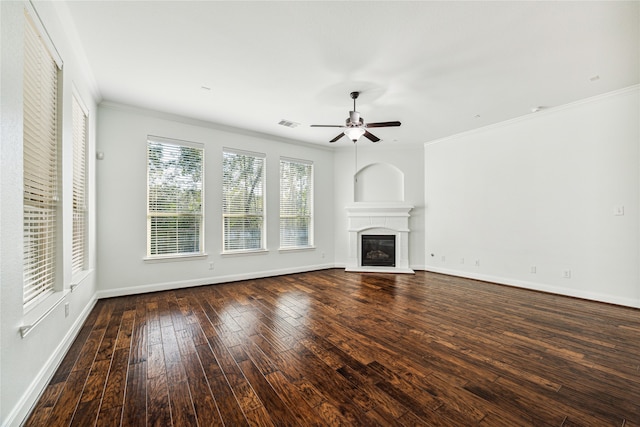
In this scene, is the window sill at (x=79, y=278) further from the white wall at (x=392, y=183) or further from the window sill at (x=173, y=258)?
the white wall at (x=392, y=183)

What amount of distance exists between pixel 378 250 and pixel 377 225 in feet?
2.03

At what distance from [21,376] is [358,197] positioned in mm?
5875

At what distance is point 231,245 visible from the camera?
5062 mm

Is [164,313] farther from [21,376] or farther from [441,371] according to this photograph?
[441,371]

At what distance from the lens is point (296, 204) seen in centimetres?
598

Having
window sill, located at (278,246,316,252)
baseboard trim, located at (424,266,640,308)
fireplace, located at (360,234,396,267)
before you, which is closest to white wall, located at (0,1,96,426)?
window sill, located at (278,246,316,252)

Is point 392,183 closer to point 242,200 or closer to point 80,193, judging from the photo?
point 242,200

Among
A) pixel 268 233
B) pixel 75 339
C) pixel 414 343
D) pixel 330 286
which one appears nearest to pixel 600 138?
pixel 414 343

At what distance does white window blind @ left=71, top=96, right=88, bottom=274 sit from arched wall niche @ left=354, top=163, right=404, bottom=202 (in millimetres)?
5014

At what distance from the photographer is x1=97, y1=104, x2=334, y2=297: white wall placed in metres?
3.96

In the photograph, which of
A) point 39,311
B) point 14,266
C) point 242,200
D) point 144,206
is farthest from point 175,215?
point 14,266

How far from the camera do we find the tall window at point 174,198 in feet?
14.1

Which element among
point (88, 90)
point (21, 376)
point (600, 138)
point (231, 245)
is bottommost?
point (21, 376)

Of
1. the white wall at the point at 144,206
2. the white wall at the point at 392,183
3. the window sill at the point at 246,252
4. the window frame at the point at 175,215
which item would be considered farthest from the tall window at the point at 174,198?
the white wall at the point at 392,183
